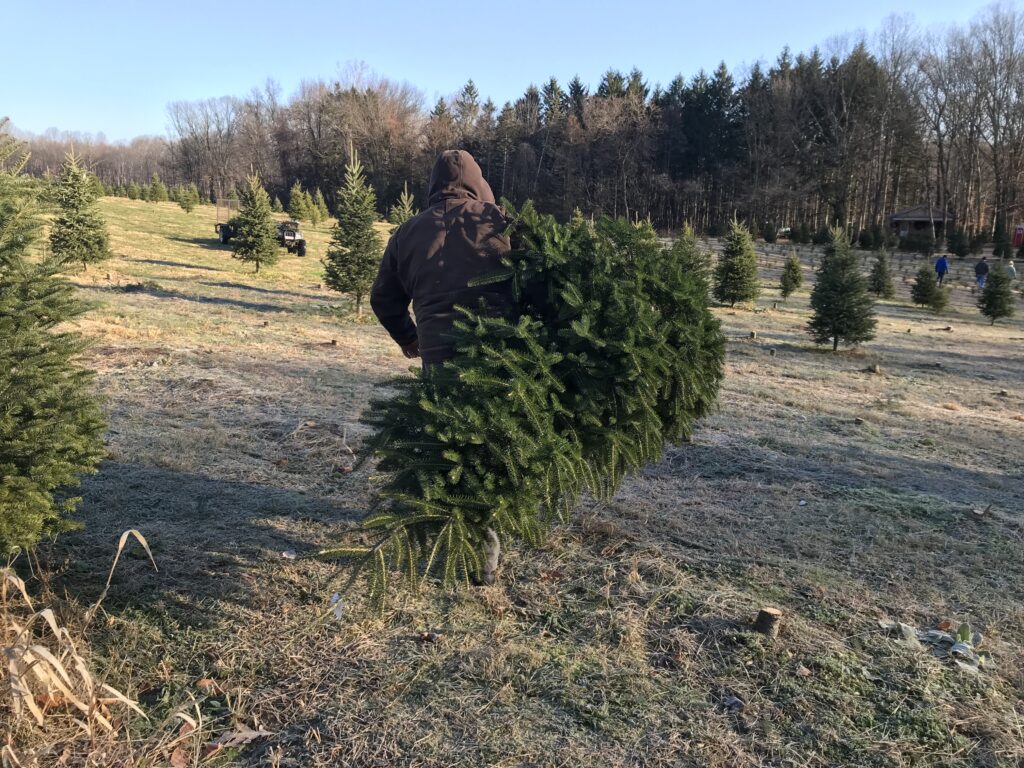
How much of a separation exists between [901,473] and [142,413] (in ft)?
21.3

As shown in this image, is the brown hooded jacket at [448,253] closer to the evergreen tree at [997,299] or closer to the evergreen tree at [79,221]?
the evergreen tree at [79,221]

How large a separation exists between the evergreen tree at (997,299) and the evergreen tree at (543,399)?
2213 centimetres

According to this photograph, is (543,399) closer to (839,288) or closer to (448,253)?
(448,253)

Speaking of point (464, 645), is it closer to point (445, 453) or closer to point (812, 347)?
point (445, 453)

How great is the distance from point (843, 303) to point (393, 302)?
11.4m

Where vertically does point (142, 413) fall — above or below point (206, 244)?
below

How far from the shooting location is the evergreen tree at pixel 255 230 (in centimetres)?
2184

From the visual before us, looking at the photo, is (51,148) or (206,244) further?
(51,148)

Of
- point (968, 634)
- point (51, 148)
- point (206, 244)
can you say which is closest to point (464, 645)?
point (968, 634)

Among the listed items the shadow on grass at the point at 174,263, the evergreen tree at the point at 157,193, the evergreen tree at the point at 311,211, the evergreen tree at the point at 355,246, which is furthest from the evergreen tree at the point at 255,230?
the evergreen tree at the point at 157,193

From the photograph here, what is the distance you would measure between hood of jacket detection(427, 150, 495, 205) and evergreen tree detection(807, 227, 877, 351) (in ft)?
36.5

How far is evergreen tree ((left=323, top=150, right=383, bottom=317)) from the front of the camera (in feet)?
51.6

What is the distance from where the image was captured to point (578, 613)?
310cm

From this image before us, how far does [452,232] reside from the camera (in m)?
3.10
